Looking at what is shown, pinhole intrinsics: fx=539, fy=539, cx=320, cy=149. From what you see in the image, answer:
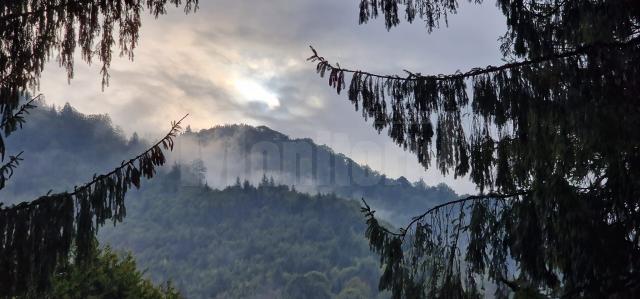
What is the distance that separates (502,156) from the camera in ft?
15.3

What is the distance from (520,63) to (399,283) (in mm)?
2205

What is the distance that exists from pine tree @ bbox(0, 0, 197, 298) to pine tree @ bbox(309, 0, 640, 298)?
1599 mm

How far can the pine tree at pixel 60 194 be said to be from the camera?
3.54 meters

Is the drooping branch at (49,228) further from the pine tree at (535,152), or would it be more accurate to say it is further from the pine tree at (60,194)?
the pine tree at (535,152)

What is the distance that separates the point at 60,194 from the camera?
360 cm

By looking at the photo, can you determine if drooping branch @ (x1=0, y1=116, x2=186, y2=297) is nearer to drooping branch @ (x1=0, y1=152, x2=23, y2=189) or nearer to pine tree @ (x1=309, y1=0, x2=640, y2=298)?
drooping branch @ (x1=0, y1=152, x2=23, y2=189)

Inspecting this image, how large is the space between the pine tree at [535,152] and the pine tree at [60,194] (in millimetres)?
1599

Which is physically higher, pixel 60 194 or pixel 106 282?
pixel 60 194

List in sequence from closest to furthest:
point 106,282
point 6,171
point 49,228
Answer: point 49,228, point 6,171, point 106,282

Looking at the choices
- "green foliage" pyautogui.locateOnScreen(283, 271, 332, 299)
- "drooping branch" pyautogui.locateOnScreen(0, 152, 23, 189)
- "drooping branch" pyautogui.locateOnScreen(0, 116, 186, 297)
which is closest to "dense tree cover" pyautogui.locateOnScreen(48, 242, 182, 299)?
"drooping branch" pyautogui.locateOnScreen(0, 152, 23, 189)

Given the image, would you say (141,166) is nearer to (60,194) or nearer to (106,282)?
(60,194)

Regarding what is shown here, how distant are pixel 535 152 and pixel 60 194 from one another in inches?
142

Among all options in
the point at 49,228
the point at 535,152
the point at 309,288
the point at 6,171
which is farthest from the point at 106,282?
the point at 309,288

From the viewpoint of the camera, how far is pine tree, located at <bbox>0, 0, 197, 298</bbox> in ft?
11.6
